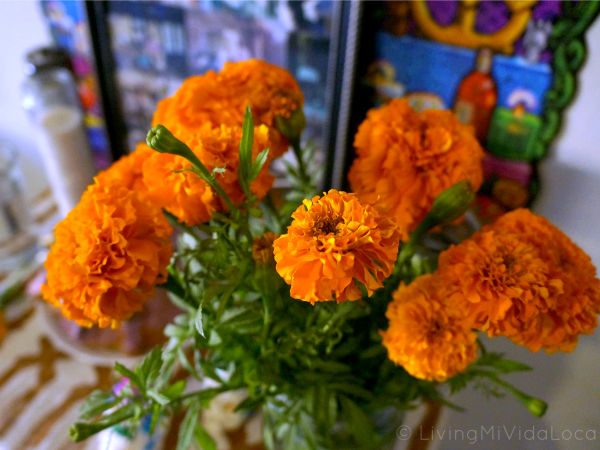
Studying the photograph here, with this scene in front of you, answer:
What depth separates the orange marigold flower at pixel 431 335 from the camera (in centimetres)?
27

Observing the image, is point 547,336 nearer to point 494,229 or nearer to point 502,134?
point 494,229

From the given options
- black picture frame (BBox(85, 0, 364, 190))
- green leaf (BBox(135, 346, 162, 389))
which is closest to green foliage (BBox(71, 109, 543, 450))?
green leaf (BBox(135, 346, 162, 389))

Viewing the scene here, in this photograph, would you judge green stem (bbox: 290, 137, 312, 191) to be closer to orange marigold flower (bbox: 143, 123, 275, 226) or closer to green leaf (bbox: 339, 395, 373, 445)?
orange marigold flower (bbox: 143, 123, 275, 226)

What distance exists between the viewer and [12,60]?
0.83 meters

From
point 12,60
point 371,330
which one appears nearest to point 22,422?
point 371,330

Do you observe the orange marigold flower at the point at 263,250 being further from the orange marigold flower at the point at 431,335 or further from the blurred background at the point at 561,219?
the blurred background at the point at 561,219

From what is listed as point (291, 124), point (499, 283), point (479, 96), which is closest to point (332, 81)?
point (479, 96)

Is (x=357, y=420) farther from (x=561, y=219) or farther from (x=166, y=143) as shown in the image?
(x=561, y=219)

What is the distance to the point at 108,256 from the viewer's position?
240 mm

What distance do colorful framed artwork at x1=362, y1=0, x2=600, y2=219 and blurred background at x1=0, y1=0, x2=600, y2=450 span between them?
0.05ft

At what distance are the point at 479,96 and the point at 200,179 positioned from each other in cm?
38

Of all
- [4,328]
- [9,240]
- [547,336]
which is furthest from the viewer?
[9,240]

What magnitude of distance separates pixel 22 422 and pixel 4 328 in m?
0.16

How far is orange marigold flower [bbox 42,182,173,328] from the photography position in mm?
239
